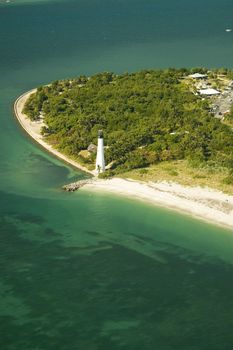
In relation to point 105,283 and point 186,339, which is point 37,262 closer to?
point 105,283

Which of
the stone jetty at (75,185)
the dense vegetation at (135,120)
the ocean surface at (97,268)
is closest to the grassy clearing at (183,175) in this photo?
the dense vegetation at (135,120)

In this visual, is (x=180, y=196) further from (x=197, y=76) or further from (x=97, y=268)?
(x=197, y=76)

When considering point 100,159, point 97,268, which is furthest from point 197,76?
point 97,268

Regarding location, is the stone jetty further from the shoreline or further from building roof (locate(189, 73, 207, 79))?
building roof (locate(189, 73, 207, 79))

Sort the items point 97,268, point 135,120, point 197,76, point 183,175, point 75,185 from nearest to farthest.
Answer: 1. point 97,268
2. point 75,185
3. point 183,175
4. point 135,120
5. point 197,76

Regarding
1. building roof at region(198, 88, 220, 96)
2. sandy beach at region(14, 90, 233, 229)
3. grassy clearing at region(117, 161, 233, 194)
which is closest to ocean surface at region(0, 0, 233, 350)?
sandy beach at region(14, 90, 233, 229)
